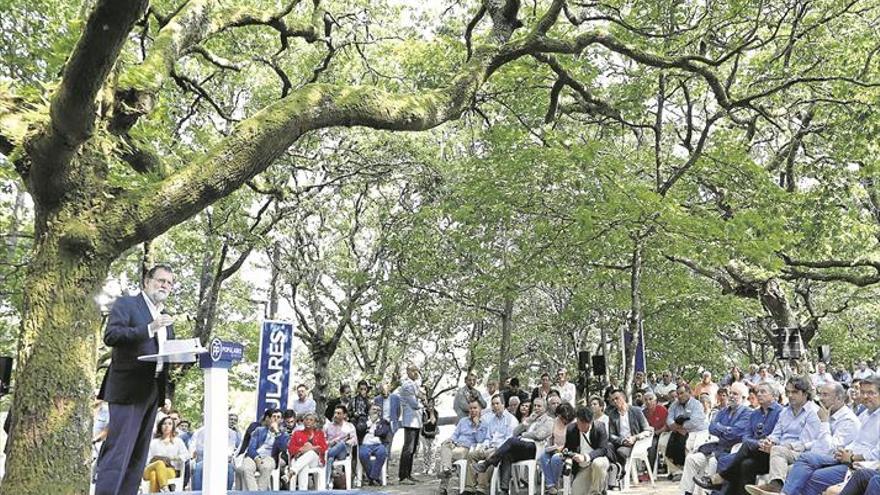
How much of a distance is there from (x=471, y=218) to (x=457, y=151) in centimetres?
479

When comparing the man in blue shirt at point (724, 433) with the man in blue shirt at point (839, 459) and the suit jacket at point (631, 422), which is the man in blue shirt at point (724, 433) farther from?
the man in blue shirt at point (839, 459)

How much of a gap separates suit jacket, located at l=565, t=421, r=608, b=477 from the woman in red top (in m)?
3.03

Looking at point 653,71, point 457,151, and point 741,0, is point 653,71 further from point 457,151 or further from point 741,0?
point 457,151

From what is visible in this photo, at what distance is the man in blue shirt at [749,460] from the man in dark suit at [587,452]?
97 centimetres

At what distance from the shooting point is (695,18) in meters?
10.4

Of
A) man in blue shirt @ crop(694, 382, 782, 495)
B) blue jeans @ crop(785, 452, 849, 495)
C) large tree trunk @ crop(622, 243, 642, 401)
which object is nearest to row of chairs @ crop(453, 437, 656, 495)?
man in blue shirt @ crop(694, 382, 782, 495)

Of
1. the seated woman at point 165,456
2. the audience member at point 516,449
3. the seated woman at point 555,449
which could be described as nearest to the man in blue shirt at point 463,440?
the audience member at point 516,449

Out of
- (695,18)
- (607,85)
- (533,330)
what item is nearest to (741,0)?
(695,18)

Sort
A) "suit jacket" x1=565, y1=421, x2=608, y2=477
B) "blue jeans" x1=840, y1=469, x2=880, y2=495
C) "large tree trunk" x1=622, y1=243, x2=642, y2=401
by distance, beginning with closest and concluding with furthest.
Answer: "blue jeans" x1=840, y1=469, x2=880, y2=495
"suit jacket" x1=565, y1=421, x2=608, y2=477
"large tree trunk" x1=622, y1=243, x2=642, y2=401

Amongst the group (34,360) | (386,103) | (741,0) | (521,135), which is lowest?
(34,360)

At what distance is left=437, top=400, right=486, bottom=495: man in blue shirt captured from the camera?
29.2ft

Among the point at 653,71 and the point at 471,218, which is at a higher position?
the point at 653,71

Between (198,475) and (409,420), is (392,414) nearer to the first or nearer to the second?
(409,420)

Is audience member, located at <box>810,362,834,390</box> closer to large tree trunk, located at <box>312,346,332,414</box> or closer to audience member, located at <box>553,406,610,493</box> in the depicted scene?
audience member, located at <box>553,406,610,493</box>
